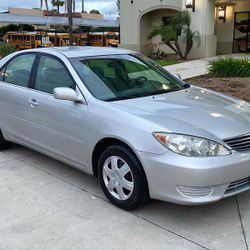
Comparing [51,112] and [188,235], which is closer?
[188,235]

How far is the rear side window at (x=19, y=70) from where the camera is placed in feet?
18.1

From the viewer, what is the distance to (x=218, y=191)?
3709mm

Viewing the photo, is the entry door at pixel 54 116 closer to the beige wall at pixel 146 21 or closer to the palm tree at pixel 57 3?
the beige wall at pixel 146 21

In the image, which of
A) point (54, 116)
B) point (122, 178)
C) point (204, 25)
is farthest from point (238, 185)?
point (204, 25)

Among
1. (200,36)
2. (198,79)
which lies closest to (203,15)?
(200,36)

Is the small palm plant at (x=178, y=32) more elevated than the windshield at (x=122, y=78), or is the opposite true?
the small palm plant at (x=178, y=32)

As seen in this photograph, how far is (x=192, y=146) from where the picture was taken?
3.67 m

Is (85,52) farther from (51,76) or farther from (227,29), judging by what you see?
(227,29)

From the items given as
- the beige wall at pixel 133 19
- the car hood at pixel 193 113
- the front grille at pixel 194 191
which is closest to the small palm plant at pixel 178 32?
the beige wall at pixel 133 19

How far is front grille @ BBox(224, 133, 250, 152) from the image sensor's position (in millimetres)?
3768

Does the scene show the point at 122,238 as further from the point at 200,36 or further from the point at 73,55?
the point at 200,36

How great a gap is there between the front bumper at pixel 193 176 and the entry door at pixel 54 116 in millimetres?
993

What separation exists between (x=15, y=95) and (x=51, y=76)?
71 centimetres

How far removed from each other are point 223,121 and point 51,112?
198 cm
